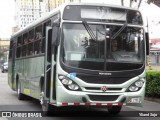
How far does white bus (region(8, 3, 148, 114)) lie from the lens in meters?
9.97

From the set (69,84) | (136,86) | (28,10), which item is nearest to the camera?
(69,84)

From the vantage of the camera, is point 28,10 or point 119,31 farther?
point 28,10

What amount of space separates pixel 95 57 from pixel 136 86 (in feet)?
4.39

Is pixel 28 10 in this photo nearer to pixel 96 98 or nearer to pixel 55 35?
pixel 55 35

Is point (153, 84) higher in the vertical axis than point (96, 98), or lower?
lower

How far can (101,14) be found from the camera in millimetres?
10531

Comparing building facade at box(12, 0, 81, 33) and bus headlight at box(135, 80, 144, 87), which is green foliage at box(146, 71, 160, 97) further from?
building facade at box(12, 0, 81, 33)

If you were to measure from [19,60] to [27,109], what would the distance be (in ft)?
12.5

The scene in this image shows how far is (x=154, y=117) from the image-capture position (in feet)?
38.9

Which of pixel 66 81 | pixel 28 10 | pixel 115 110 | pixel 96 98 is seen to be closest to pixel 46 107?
pixel 66 81

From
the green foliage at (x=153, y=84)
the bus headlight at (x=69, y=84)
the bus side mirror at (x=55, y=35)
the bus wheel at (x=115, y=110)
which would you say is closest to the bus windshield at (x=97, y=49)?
the bus side mirror at (x=55, y=35)

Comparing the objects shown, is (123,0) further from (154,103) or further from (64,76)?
(64,76)

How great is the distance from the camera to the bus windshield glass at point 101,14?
34.0ft

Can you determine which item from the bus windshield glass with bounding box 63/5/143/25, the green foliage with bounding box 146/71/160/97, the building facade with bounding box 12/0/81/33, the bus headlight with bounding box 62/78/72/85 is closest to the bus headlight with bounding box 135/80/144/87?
the bus windshield glass with bounding box 63/5/143/25
